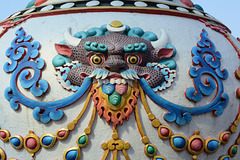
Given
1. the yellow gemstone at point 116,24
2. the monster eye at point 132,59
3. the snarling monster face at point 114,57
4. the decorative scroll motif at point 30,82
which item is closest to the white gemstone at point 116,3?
the yellow gemstone at point 116,24

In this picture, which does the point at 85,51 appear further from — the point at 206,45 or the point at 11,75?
the point at 206,45

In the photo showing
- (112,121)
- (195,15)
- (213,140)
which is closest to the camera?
(112,121)

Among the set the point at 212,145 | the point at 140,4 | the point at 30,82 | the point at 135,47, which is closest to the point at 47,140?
the point at 30,82

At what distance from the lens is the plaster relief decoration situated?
227 inches

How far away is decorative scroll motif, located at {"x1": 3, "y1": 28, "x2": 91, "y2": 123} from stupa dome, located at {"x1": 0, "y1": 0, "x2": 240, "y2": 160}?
0.05 ft

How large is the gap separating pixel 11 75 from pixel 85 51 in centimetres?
120

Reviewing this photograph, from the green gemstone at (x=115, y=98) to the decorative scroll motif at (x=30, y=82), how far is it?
389 mm

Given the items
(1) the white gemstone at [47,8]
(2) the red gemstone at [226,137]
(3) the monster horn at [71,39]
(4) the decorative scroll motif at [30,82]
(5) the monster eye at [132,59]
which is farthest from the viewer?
(1) the white gemstone at [47,8]

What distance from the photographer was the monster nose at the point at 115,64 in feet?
18.7

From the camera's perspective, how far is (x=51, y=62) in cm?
601

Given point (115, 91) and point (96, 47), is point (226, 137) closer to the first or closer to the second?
point (115, 91)

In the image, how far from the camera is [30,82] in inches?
234

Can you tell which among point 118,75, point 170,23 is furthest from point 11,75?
point 170,23

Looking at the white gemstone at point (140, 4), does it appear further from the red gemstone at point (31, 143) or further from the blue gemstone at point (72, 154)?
the red gemstone at point (31, 143)
